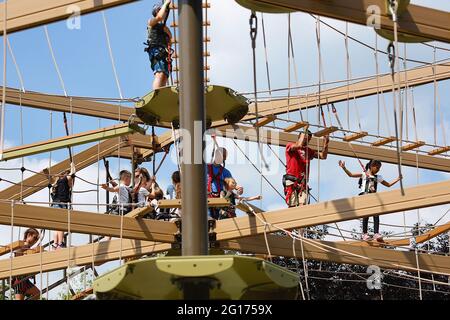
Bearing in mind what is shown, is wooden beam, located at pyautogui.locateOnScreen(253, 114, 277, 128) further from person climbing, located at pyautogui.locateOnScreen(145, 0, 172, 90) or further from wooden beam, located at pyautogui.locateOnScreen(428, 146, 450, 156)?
wooden beam, located at pyautogui.locateOnScreen(428, 146, 450, 156)

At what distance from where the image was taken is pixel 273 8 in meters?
6.52

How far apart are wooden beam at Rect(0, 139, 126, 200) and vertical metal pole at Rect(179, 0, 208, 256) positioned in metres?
5.66

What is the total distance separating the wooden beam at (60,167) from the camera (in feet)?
39.0

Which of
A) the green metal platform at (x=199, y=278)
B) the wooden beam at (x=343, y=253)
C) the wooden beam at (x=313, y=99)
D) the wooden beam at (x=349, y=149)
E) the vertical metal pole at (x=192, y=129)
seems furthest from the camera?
the wooden beam at (x=349, y=149)

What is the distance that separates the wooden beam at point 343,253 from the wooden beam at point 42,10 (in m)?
3.25

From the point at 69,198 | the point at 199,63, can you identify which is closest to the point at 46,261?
the point at 69,198

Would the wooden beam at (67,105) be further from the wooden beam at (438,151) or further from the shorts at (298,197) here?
the wooden beam at (438,151)

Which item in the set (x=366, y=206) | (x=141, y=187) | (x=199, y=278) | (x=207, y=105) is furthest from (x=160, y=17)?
(x=199, y=278)

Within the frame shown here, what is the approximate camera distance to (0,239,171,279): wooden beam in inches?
370

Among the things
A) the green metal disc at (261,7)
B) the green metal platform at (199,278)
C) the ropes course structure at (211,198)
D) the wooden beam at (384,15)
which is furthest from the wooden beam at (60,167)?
the green metal platform at (199,278)

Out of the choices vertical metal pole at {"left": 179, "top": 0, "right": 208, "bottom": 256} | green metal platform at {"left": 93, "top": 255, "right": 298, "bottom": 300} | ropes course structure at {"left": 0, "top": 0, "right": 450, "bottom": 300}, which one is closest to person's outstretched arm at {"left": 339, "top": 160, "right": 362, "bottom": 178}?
ropes course structure at {"left": 0, "top": 0, "right": 450, "bottom": 300}

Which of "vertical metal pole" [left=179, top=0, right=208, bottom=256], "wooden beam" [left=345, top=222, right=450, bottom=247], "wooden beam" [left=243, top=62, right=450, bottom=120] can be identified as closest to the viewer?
"vertical metal pole" [left=179, top=0, right=208, bottom=256]
